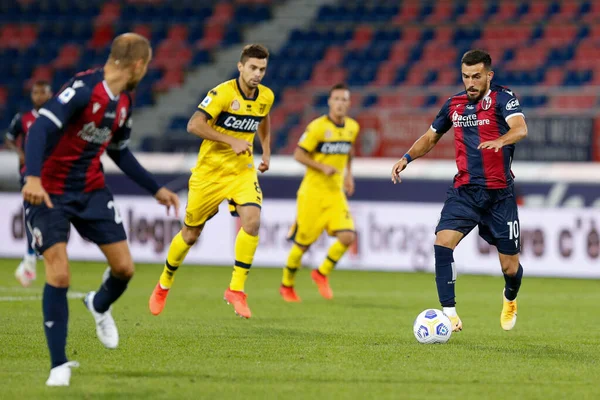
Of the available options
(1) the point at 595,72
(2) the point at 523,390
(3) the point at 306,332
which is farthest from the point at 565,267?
(2) the point at 523,390

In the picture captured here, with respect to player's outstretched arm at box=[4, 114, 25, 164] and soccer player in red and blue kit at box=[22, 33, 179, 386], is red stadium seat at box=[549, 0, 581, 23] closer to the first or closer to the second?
player's outstretched arm at box=[4, 114, 25, 164]

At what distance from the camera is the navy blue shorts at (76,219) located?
19.9 feet

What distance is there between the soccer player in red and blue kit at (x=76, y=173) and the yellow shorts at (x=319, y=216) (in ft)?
19.2

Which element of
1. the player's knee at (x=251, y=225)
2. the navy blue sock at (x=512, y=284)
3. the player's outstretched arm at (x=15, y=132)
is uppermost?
the player's outstretched arm at (x=15, y=132)

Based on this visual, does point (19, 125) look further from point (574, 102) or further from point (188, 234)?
point (574, 102)

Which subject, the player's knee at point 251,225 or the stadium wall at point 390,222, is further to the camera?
the stadium wall at point 390,222

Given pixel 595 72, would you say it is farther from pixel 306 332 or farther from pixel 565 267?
pixel 306 332

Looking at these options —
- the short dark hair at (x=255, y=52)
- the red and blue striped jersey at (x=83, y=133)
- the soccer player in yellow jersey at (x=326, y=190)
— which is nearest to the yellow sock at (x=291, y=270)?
the soccer player in yellow jersey at (x=326, y=190)

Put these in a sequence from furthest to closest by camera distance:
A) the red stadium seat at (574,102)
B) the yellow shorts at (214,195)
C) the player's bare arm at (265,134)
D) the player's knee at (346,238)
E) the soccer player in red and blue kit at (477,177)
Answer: the red stadium seat at (574,102) → the player's knee at (346,238) → the player's bare arm at (265,134) → the yellow shorts at (214,195) → the soccer player in red and blue kit at (477,177)

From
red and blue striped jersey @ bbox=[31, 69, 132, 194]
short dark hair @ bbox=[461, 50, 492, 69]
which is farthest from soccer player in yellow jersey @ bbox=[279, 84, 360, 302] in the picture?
red and blue striped jersey @ bbox=[31, 69, 132, 194]

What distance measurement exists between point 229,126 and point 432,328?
8.91 ft

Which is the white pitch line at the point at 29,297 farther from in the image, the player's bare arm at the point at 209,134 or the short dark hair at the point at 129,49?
the short dark hair at the point at 129,49

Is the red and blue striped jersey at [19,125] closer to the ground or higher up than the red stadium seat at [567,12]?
closer to the ground

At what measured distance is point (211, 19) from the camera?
79.6 ft
